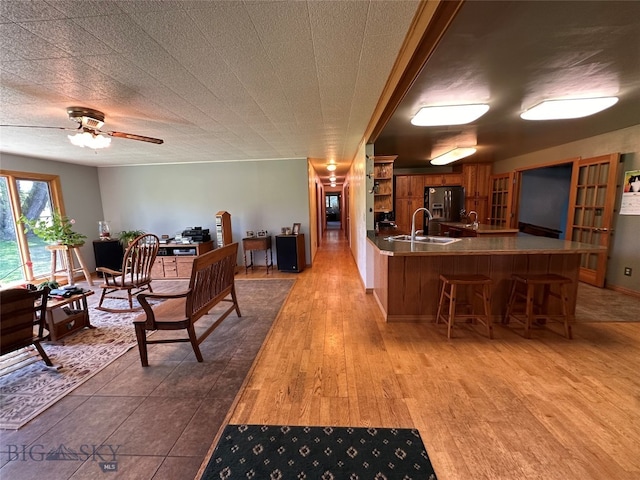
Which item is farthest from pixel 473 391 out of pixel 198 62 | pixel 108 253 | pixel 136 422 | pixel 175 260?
pixel 108 253

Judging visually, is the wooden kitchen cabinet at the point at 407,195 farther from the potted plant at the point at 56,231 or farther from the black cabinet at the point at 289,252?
the potted plant at the point at 56,231

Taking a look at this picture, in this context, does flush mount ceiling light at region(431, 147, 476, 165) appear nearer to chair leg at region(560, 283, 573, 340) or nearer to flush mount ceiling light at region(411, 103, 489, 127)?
flush mount ceiling light at region(411, 103, 489, 127)

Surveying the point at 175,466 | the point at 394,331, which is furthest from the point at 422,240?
the point at 175,466

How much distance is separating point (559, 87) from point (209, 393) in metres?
3.73

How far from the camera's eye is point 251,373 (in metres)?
2.04

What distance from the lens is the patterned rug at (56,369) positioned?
1.77 meters

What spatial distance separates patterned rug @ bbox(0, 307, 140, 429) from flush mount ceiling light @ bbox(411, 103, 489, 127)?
372 cm

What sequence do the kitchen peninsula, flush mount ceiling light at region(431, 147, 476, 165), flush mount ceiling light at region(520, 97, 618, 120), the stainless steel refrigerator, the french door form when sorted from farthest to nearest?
the stainless steel refrigerator, flush mount ceiling light at region(431, 147, 476, 165), the french door, the kitchen peninsula, flush mount ceiling light at region(520, 97, 618, 120)

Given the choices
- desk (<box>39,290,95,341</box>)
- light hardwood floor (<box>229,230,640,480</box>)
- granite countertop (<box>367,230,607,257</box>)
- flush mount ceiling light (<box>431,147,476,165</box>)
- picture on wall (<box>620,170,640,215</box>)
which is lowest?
light hardwood floor (<box>229,230,640,480</box>)

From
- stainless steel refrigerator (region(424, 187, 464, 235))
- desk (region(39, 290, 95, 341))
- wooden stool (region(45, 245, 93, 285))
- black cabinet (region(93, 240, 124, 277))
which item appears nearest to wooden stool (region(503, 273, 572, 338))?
stainless steel refrigerator (region(424, 187, 464, 235))

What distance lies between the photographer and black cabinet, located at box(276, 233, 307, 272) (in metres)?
5.09

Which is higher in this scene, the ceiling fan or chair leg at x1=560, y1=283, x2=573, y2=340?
the ceiling fan

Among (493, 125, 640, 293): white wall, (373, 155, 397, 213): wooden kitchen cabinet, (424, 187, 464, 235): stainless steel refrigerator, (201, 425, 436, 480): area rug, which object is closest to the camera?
(201, 425, 436, 480): area rug

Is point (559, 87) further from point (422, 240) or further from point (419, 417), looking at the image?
point (419, 417)
